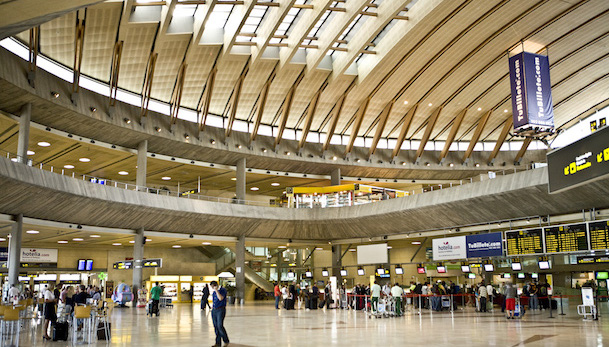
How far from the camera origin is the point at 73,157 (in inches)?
1404

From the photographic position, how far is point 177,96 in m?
32.4

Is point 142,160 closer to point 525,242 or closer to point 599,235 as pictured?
point 525,242

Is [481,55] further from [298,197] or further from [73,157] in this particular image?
[73,157]

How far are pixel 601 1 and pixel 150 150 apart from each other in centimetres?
2860

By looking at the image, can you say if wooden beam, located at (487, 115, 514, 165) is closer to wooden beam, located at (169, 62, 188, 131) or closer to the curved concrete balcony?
the curved concrete balcony

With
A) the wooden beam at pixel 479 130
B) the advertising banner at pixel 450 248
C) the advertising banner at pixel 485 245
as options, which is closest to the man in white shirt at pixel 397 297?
the advertising banner at pixel 485 245

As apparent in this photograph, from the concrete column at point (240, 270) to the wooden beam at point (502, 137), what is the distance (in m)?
22.0

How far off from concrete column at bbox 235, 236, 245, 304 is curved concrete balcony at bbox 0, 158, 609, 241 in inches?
35.8

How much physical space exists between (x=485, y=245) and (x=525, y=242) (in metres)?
3.51

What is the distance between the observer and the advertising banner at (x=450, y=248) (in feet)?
91.5

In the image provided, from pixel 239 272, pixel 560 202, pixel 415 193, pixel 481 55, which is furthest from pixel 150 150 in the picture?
pixel 560 202

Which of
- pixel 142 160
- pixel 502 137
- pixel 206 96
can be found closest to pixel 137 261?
pixel 142 160

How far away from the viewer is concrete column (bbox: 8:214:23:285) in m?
24.1

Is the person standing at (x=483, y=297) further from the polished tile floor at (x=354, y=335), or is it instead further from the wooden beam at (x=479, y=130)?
the wooden beam at (x=479, y=130)
